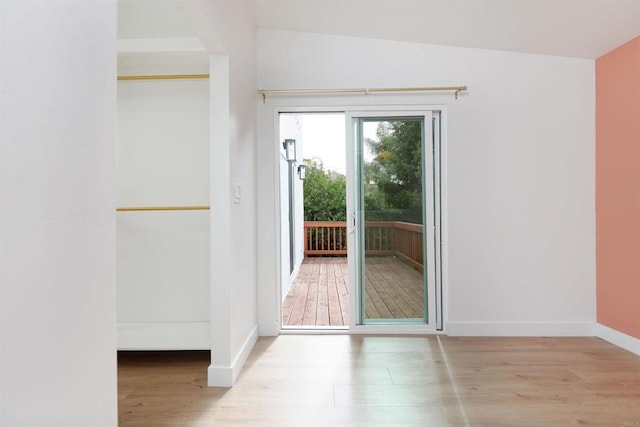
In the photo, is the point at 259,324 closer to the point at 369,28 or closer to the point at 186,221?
the point at 186,221

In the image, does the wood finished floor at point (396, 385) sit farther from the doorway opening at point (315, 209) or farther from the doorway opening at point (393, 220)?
the doorway opening at point (315, 209)

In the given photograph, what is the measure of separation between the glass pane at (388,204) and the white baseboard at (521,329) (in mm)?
319

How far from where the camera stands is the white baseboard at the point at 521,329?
2.96m

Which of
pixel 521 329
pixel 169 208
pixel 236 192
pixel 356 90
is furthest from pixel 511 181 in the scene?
pixel 169 208

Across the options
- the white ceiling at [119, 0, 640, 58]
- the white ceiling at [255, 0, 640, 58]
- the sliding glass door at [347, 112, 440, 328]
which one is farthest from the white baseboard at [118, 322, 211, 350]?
the white ceiling at [255, 0, 640, 58]

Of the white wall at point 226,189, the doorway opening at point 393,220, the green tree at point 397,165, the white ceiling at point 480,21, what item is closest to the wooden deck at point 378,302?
the doorway opening at point 393,220

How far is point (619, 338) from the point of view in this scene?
272cm

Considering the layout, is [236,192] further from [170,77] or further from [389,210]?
[389,210]

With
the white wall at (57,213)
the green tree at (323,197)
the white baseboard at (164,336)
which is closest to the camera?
the white wall at (57,213)

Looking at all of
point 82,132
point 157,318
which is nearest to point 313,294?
point 157,318

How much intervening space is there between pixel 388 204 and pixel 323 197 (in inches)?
218

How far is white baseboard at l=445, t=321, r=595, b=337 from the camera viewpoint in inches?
116

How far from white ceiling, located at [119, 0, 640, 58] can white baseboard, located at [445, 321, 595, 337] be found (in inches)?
87.8

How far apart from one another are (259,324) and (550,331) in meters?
2.44
